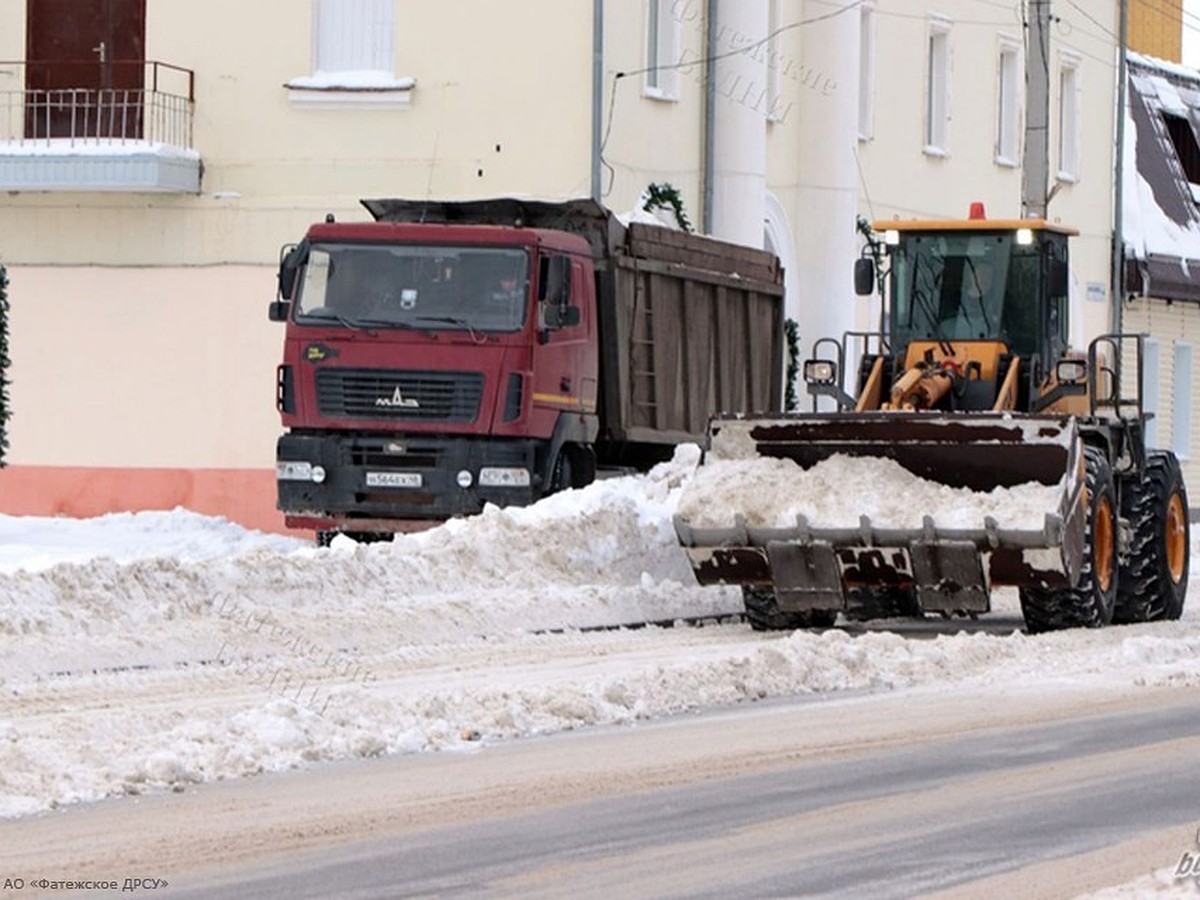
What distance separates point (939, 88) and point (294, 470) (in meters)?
19.3

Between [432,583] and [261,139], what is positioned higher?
[261,139]

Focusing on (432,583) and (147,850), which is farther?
(432,583)

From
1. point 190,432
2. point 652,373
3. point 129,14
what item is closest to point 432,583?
point 652,373

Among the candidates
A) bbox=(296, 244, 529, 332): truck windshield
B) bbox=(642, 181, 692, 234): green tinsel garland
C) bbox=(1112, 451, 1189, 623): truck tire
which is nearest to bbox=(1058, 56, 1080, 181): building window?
bbox=(642, 181, 692, 234): green tinsel garland

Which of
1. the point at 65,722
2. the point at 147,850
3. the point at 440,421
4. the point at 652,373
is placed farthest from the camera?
the point at 652,373

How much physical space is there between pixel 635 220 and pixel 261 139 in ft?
19.5

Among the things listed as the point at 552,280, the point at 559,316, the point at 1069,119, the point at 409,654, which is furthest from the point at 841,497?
the point at 1069,119

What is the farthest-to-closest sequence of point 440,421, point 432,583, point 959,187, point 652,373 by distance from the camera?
point 959,187 → point 652,373 → point 440,421 → point 432,583

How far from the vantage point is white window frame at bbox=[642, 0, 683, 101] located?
1238 inches

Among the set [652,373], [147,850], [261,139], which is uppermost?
[261,139]

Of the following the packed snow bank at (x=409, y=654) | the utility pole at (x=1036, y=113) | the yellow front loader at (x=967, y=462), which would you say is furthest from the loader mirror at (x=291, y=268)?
the utility pole at (x=1036, y=113)

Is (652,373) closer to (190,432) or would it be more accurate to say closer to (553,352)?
(553,352)

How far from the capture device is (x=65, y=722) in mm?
12320

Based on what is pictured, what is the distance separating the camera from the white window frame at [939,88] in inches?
1591
